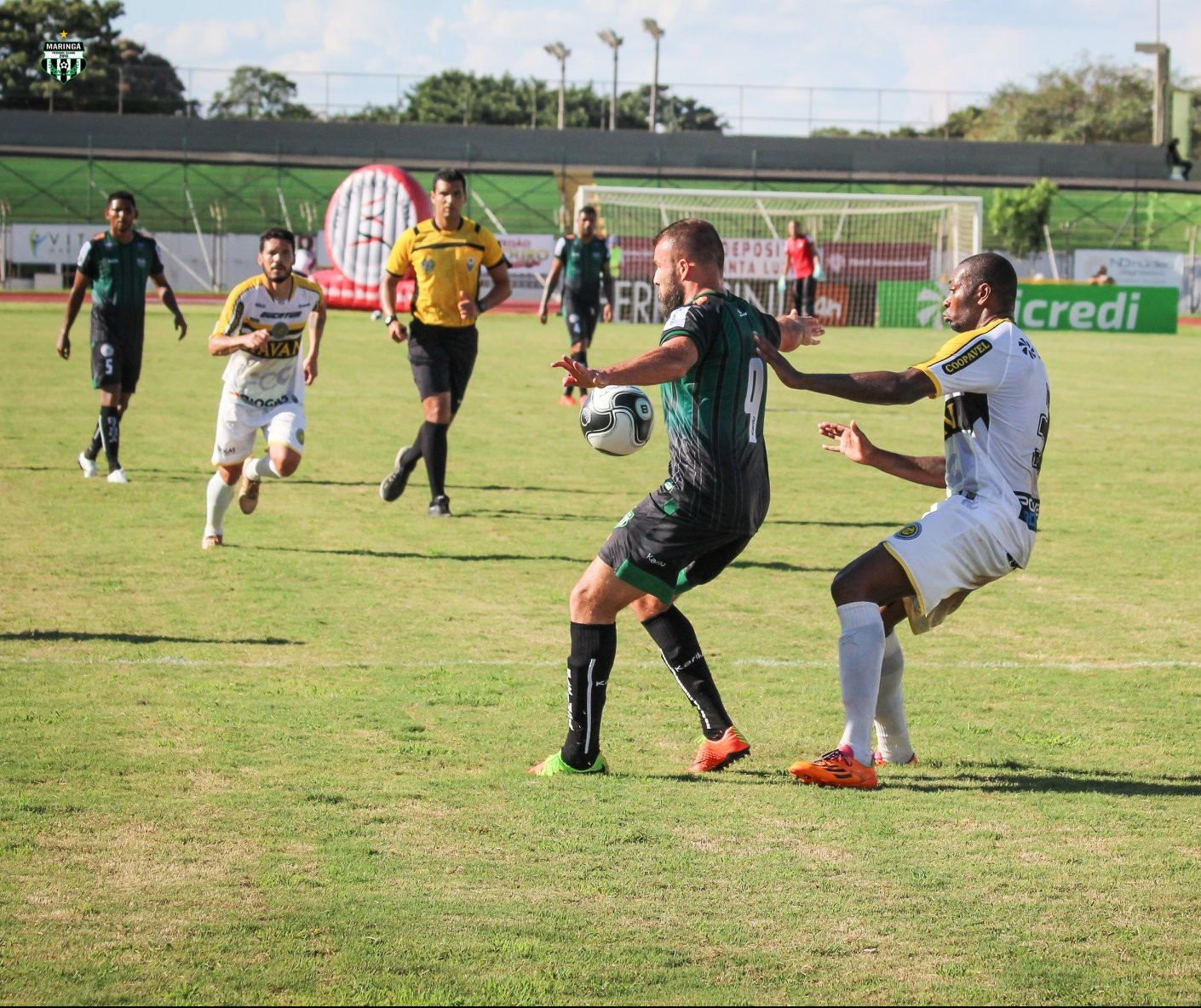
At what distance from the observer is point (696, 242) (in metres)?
5.21

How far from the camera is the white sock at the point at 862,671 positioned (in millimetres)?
5184

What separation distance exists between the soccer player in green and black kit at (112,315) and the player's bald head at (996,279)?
28.6 ft

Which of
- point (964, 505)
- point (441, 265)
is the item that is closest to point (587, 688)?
point (964, 505)

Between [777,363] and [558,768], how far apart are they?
63.8 inches

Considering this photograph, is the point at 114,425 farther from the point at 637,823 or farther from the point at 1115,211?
the point at 1115,211

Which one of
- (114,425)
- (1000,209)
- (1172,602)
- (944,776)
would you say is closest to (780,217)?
(1000,209)

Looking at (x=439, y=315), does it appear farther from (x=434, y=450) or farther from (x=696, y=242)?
(x=696, y=242)

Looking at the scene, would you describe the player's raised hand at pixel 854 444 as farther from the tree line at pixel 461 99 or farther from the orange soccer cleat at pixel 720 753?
the tree line at pixel 461 99

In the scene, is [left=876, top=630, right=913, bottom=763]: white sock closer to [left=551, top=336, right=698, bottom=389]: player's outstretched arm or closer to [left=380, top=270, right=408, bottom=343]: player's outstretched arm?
[left=551, top=336, right=698, bottom=389]: player's outstretched arm

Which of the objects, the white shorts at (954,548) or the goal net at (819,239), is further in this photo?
the goal net at (819,239)

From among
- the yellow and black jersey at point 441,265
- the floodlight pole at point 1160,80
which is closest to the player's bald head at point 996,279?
the yellow and black jersey at point 441,265

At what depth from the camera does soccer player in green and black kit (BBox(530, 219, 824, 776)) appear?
16.9ft

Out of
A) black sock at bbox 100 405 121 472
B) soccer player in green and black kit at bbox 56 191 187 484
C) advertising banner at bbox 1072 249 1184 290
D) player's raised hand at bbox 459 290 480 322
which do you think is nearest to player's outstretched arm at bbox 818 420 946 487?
player's raised hand at bbox 459 290 480 322

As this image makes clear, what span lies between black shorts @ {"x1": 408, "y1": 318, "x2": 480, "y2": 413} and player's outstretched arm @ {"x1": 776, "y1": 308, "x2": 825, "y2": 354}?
18.4 feet
